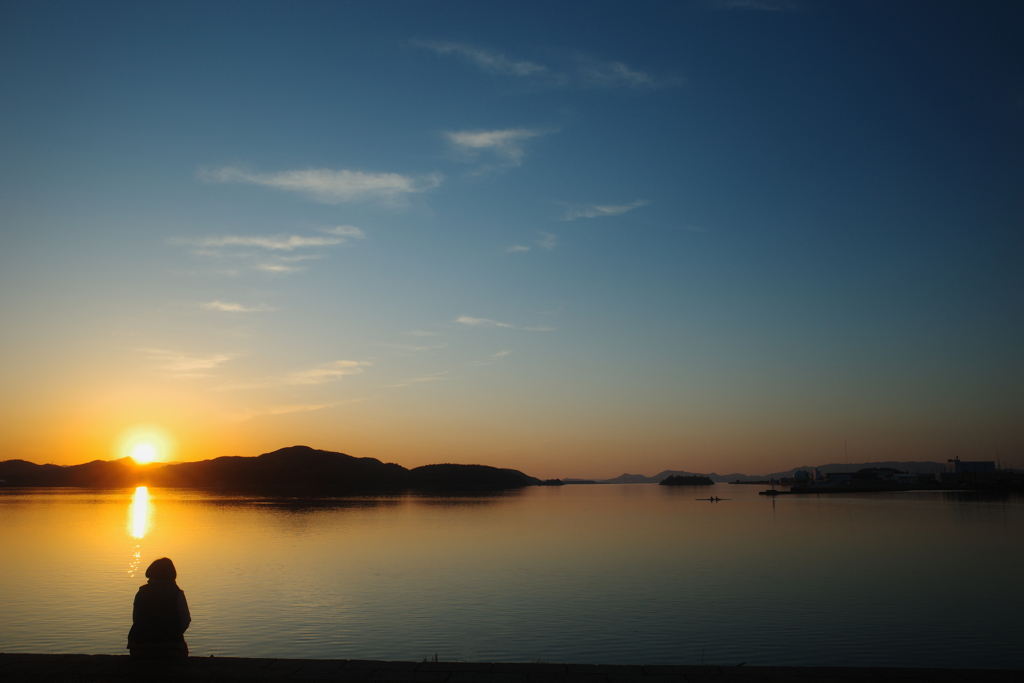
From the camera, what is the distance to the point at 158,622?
40.4 ft

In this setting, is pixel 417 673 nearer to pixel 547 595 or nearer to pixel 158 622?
pixel 158 622

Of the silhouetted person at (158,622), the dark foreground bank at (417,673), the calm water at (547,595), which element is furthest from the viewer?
Result: the calm water at (547,595)

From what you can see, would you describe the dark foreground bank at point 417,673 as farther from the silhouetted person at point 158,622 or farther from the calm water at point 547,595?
the calm water at point 547,595

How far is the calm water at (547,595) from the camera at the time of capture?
23.7 metres

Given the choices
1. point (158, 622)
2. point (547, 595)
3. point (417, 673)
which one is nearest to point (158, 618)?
point (158, 622)

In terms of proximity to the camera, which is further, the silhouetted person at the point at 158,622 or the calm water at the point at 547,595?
the calm water at the point at 547,595

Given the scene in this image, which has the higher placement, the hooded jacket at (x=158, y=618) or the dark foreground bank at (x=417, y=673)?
the hooded jacket at (x=158, y=618)

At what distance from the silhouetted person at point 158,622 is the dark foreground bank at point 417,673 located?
1.14 ft

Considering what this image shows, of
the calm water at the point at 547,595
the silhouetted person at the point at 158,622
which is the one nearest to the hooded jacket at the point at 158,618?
the silhouetted person at the point at 158,622

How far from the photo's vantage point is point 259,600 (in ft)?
105

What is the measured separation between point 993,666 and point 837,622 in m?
6.85

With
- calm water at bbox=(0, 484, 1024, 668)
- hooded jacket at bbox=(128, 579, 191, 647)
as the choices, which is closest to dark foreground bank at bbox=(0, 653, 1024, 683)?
hooded jacket at bbox=(128, 579, 191, 647)

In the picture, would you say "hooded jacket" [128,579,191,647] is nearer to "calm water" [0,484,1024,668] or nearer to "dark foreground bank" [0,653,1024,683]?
"dark foreground bank" [0,653,1024,683]

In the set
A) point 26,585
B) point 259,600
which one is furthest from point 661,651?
point 26,585
